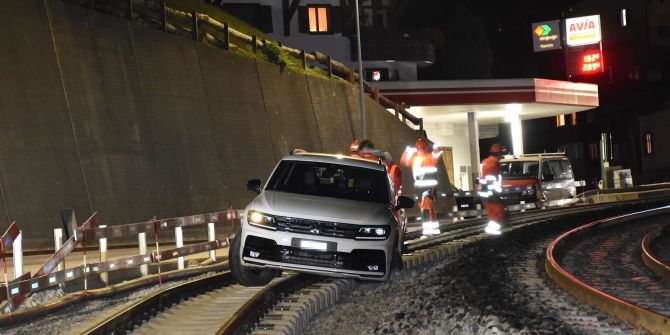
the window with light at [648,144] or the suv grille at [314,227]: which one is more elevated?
the window with light at [648,144]

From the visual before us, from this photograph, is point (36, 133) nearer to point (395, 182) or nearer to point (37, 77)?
point (37, 77)

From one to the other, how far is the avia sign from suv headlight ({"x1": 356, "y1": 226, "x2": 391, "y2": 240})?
191ft

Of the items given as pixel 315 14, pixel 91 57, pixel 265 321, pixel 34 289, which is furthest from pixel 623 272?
pixel 315 14

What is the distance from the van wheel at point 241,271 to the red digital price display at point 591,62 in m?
57.7

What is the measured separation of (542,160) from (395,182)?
42.9 ft

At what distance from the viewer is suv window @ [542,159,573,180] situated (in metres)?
29.8

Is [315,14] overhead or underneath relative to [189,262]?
overhead

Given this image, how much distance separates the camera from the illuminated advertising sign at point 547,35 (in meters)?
71.9

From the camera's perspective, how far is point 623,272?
15.0 meters

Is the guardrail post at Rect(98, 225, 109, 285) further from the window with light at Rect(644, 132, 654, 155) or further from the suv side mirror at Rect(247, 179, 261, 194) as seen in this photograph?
the window with light at Rect(644, 132, 654, 155)

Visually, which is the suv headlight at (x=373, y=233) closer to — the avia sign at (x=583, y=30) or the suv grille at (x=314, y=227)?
the suv grille at (x=314, y=227)

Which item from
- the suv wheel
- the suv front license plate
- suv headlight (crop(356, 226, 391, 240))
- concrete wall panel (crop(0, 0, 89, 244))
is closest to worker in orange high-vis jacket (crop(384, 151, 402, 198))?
the suv wheel

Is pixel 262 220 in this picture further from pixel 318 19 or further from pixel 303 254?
pixel 318 19

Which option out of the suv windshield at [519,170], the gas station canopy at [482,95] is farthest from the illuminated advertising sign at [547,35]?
the suv windshield at [519,170]
